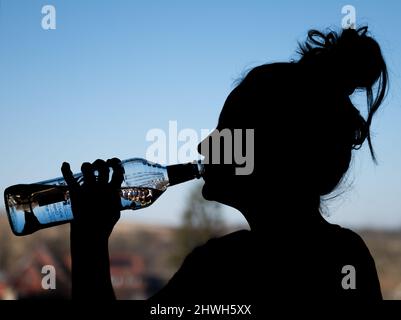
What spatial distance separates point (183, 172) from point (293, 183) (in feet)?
0.70

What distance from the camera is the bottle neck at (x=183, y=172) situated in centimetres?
92

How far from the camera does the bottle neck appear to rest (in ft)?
3.01

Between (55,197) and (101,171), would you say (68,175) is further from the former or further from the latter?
(55,197)

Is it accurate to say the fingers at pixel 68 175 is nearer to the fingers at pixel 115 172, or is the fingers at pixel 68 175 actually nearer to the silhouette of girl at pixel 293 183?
the fingers at pixel 115 172

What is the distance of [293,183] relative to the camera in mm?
837

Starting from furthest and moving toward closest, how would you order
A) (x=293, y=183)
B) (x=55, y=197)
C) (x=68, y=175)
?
1. (x=55, y=197)
2. (x=293, y=183)
3. (x=68, y=175)

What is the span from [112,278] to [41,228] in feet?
0.86

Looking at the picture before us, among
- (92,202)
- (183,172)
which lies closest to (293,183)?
(183,172)

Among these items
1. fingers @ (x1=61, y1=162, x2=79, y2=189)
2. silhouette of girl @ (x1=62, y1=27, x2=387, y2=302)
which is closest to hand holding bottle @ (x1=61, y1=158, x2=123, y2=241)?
fingers @ (x1=61, y1=162, x2=79, y2=189)

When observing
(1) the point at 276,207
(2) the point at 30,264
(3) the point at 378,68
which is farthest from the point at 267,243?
(2) the point at 30,264

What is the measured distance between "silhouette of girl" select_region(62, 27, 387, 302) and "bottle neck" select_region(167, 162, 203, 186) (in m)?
0.06

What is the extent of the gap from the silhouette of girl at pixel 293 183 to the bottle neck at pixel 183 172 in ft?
0.21

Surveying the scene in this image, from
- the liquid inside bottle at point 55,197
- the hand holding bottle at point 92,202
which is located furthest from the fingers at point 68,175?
the liquid inside bottle at point 55,197

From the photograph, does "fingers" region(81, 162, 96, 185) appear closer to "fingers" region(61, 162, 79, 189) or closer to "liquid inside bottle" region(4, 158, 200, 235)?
"fingers" region(61, 162, 79, 189)
